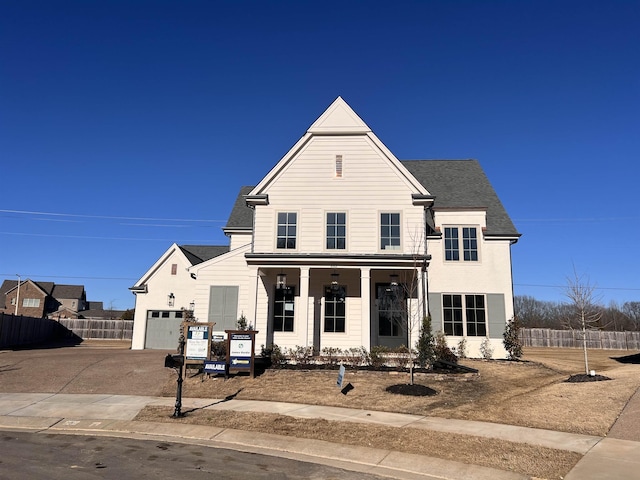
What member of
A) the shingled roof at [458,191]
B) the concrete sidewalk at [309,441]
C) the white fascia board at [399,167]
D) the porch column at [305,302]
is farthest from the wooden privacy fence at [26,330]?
the white fascia board at [399,167]

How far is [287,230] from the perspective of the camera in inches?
830

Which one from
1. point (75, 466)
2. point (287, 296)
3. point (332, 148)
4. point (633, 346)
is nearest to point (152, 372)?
point (287, 296)

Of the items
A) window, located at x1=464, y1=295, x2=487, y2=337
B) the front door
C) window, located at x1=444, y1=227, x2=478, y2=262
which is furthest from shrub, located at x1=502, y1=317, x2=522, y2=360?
the front door

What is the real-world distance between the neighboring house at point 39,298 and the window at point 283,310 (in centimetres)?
5603

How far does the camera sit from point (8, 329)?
28.8 m

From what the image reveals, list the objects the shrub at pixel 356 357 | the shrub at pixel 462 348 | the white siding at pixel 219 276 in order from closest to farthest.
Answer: the shrub at pixel 356 357, the shrub at pixel 462 348, the white siding at pixel 219 276

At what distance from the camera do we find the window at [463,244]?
2211cm

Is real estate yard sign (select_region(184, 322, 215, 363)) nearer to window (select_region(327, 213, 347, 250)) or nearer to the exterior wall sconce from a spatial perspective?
the exterior wall sconce

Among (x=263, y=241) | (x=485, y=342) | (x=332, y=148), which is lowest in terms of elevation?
(x=485, y=342)

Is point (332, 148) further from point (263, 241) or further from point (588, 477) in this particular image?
point (588, 477)

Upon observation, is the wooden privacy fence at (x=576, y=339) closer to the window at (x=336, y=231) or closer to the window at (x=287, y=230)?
the window at (x=336, y=231)

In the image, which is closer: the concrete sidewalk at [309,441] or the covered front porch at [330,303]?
the concrete sidewalk at [309,441]

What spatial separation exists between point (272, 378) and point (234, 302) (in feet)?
22.5

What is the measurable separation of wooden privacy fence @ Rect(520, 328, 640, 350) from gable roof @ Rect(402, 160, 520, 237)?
66.5 feet
